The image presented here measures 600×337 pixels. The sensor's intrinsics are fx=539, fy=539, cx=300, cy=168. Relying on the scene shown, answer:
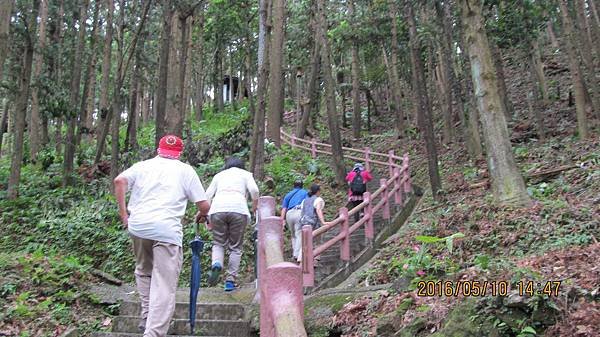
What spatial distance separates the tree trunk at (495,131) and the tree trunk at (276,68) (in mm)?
9362

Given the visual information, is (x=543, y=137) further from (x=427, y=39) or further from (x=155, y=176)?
(x=155, y=176)

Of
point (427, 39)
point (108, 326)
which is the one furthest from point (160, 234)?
point (427, 39)

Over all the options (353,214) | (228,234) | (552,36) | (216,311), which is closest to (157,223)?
(216,311)

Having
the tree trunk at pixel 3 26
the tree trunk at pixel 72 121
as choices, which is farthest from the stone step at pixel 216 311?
the tree trunk at pixel 72 121

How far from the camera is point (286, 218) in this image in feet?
31.9

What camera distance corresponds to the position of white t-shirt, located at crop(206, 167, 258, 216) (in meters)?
6.45

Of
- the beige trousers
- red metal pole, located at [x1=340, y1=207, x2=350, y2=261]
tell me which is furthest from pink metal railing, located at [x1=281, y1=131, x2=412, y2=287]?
the beige trousers

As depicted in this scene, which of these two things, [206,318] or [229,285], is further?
[229,285]

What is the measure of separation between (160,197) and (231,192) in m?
2.07

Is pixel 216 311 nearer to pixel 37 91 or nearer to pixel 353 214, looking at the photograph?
pixel 353 214

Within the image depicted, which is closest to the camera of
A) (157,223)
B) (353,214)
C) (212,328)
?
(157,223)

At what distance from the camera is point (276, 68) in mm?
17141

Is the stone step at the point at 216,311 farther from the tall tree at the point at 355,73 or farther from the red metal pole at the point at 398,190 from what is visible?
the tall tree at the point at 355,73

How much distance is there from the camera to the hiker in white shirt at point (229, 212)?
645 centimetres
